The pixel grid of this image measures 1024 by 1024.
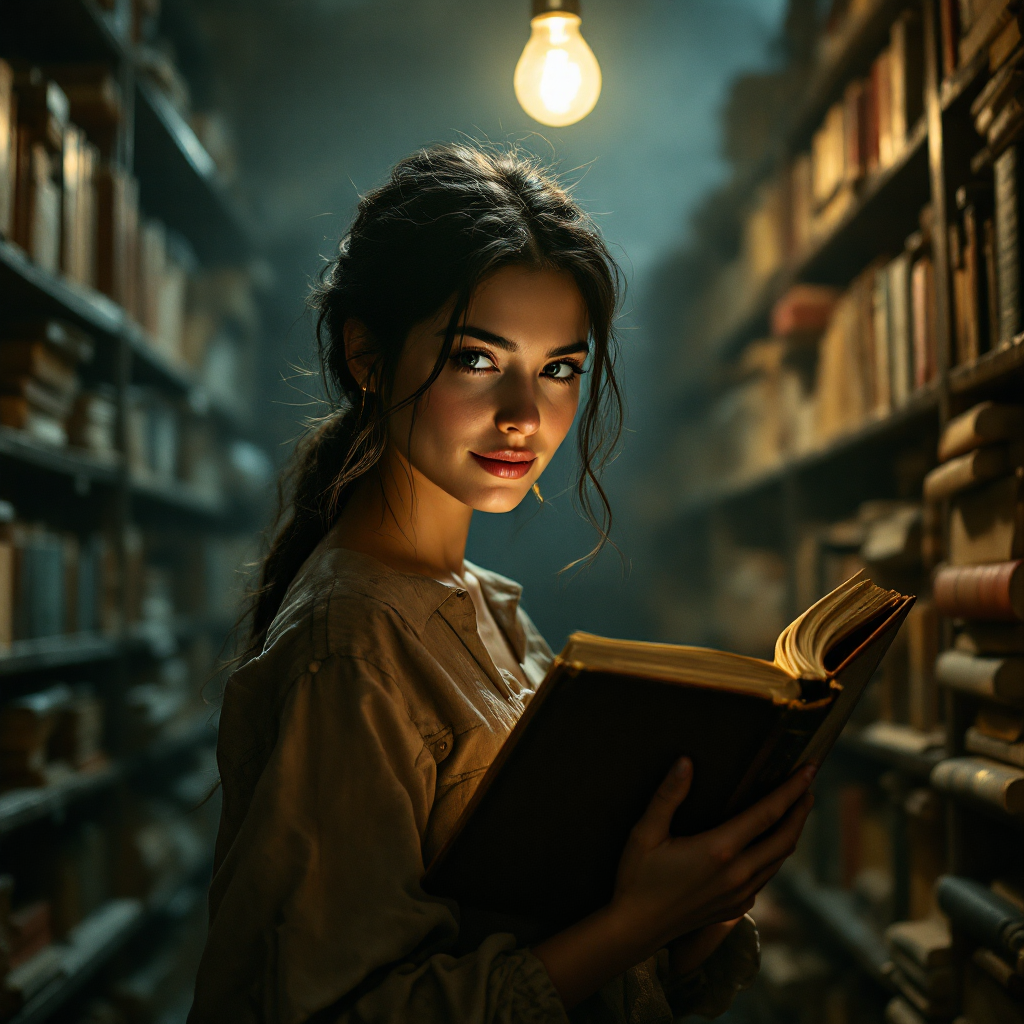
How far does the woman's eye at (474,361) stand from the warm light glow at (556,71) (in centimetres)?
115

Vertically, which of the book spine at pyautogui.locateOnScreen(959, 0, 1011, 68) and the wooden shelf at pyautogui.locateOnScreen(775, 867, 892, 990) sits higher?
the book spine at pyautogui.locateOnScreen(959, 0, 1011, 68)

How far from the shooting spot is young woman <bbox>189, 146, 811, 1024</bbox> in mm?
662

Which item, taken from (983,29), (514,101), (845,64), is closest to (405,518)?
(983,29)

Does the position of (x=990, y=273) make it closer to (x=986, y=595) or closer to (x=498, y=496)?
(x=986, y=595)

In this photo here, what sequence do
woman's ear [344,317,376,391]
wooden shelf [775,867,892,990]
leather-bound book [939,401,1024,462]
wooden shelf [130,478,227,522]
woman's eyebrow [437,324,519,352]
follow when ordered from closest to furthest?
woman's eyebrow [437,324,519,352] < woman's ear [344,317,376,391] < leather-bound book [939,401,1024,462] < wooden shelf [775,867,892,990] < wooden shelf [130,478,227,522]

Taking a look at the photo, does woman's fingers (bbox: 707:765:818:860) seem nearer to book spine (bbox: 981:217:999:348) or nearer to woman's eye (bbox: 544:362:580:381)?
woman's eye (bbox: 544:362:580:381)

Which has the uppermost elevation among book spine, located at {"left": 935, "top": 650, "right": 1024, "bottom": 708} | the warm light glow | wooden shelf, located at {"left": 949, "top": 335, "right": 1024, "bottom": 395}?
the warm light glow

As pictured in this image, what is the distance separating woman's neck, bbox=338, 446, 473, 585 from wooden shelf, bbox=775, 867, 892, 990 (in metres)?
1.06

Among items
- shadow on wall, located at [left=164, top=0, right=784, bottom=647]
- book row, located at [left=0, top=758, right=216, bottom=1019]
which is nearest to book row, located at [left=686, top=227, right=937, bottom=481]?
shadow on wall, located at [left=164, top=0, right=784, bottom=647]

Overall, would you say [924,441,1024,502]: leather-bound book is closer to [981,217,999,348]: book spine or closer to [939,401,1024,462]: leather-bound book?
[939,401,1024,462]: leather-bound book

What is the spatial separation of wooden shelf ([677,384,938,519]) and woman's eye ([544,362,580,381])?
0.71m

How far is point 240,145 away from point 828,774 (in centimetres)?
324

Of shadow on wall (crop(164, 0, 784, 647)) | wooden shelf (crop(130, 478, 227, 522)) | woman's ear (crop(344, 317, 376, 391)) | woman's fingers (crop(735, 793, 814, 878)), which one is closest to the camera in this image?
woman's fingers (crop(735, 793, 814, 878))

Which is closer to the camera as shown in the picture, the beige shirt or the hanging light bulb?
the beige shirt
